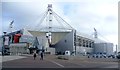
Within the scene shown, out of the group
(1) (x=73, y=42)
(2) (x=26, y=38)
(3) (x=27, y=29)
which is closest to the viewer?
(2) (x=26, y=38)

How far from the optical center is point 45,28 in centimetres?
14312

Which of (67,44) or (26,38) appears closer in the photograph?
(26,38)

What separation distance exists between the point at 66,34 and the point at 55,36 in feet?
25.5

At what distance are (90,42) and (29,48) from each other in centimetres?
4965

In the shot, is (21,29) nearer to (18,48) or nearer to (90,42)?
(18,48)

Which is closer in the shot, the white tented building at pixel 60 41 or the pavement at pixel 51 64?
the pavement at pixel 51 64

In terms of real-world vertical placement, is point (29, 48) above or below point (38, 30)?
below

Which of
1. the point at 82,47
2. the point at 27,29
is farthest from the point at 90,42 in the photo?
the point at 27,29

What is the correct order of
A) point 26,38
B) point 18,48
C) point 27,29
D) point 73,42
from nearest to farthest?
point 18,48
point 26,38
point 73,42
point 27,29

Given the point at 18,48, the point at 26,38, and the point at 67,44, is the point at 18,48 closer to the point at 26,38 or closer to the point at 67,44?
the point at 26,38

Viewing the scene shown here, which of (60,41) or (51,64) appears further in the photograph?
(60,41)

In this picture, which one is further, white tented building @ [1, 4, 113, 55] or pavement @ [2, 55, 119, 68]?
white tented building @ [1, 4, 113, 55]

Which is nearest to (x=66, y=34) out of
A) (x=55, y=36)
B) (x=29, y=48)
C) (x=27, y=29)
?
(x=55, y=36)

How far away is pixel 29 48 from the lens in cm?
10919
